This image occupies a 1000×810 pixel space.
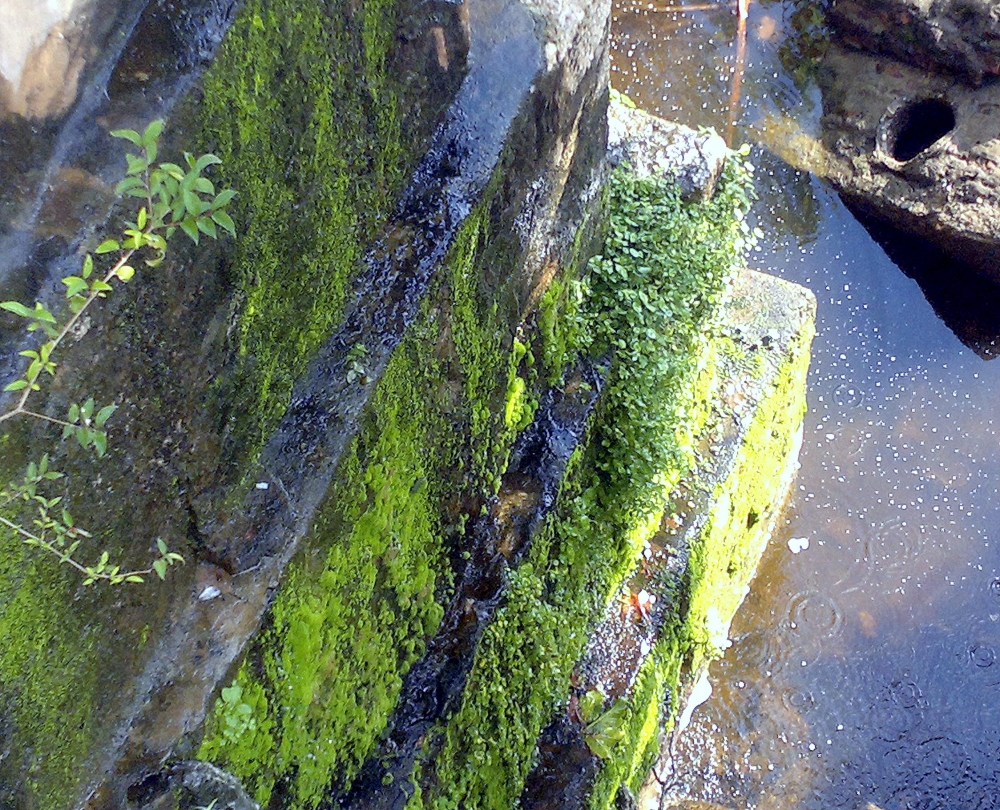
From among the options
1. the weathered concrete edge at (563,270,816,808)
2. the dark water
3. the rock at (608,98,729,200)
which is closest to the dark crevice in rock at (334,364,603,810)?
the weathered concrete edge at (563,270,816,808)

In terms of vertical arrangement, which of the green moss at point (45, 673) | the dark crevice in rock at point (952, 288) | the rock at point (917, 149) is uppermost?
the rock at point (917, 149)

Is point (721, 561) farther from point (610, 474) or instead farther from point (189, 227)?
point (189, 227)

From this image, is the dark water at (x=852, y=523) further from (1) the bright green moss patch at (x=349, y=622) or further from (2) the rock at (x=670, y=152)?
(1) the bright green moss patch at (x=349, y=622)

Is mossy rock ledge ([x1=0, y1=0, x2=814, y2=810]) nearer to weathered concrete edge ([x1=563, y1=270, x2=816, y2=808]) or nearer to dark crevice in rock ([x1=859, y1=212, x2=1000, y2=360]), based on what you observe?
weathered concrete edge ([x1=563, y1=270, x2=816, y2=808])

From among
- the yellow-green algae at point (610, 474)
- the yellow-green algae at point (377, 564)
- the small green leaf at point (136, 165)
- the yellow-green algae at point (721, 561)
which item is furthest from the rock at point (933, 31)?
the small green leaf at point (136, 165)

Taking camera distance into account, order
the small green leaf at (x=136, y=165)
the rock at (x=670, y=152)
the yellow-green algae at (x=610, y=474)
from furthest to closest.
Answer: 1. the rock at (x=670, y=152)
2. the yellow-green algae at (x=610, y=474)
3. the small green leaf at (x=136, y=165)

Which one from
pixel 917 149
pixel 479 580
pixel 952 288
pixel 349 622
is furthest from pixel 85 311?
pixel 917 149

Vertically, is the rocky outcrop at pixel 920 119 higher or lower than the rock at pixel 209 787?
higher
